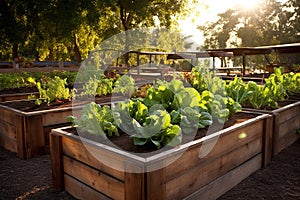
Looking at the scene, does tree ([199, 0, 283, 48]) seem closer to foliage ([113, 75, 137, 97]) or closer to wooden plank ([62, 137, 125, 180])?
foliage ([113, 75, 137, 97])

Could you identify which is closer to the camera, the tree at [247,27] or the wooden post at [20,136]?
the wooden post at [20,136]

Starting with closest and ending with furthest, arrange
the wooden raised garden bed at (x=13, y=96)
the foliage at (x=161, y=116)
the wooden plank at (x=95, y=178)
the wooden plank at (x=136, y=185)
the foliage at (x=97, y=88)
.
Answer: the wooden plank at (x=136, y=185) → the wooden plank at (x=95, y=178) → the foliage at (x=161, y=116) → the foliage at (x=97, y=88) → the wooden raised garden bed at (x=13, y=96)

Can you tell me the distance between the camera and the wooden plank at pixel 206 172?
7.54ft

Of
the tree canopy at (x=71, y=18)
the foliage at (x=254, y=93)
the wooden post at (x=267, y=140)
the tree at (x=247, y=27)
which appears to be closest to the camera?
the wooden post at (x=267, y=140)

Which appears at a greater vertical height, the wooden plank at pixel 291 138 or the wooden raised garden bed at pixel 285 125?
the wooden raised garden bed at pixel 285 125

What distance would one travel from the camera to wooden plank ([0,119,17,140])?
4.16 meters

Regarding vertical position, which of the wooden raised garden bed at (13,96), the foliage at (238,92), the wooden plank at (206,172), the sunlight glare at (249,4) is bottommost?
the wooden plank at (206,172)

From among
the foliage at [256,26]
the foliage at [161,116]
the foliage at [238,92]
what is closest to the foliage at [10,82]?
the foliage at [161,116]

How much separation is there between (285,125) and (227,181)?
1.73 metres

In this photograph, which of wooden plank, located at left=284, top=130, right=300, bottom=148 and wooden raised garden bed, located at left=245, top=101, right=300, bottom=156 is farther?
wooden plank, located at left=284, top=130, right=300, bottom=148

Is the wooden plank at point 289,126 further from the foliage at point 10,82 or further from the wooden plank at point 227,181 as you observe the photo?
the foliage at point 10,82

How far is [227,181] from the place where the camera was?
9.55 feet

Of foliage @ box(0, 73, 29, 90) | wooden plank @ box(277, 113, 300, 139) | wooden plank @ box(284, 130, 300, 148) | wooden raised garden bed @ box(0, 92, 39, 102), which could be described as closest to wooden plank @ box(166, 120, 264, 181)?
wooden plank @ box(277, 113, 300, 139)

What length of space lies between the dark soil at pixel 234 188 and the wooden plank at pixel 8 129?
1.04 feet
